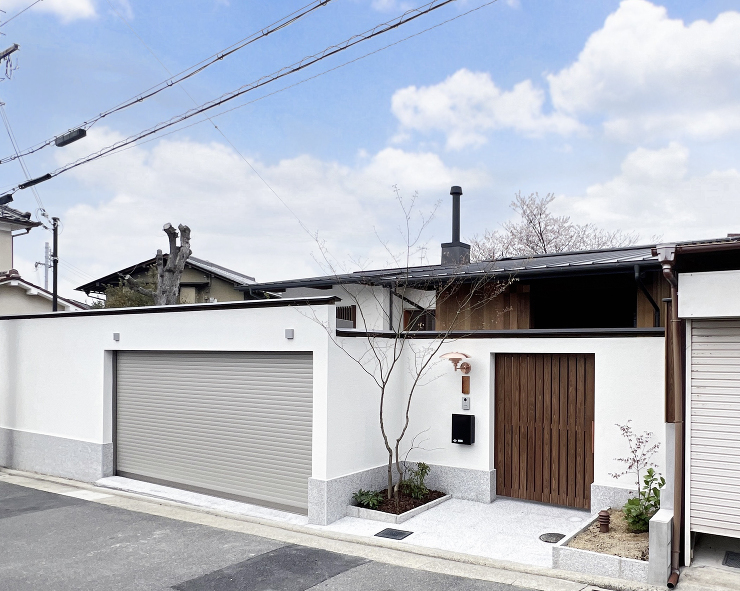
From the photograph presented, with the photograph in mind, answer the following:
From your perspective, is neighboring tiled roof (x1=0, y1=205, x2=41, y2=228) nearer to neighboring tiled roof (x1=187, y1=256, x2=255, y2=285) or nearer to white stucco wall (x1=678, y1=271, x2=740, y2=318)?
neighboring tiled roof (x1=187, y1=256, x2=255, y2=285)

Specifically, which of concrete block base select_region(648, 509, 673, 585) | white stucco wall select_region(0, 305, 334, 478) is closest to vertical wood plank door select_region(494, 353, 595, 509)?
concrete block base select_region(648, 509, 673, 585)

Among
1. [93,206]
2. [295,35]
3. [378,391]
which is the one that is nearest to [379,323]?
[378,391]

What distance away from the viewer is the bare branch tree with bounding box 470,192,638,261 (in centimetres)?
2836

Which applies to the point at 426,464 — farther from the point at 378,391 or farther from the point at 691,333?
the point at 691,333

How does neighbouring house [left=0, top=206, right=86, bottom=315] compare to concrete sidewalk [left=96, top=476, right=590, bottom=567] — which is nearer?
concrete sidewalk [left=96, top=476, right=590, bottom=567]

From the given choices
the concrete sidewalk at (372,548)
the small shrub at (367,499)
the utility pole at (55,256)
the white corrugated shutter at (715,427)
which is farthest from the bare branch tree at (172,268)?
the white corrugated shutter at (715,427)

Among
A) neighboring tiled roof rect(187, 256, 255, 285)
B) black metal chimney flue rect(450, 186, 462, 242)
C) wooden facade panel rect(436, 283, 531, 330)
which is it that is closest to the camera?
wooden facade panel rect(436, 283, 531, 330)

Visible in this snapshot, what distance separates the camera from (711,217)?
2200 centimetres

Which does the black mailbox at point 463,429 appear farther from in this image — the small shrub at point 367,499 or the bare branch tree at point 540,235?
the bare branch tree at point 540,235

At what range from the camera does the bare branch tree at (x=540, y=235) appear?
93.0ft

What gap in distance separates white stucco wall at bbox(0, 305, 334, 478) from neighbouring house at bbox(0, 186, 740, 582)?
33mm

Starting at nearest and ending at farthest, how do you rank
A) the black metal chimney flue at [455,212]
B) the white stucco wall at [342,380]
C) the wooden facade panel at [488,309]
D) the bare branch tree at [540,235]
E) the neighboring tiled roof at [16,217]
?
the white stucco wall at [342,380] → the wooden facade panel at [488,309] → the black metal chimney flue at [455,212] → the neighboring tiled roof at [16,217] → the bare branch tree at [540,235]

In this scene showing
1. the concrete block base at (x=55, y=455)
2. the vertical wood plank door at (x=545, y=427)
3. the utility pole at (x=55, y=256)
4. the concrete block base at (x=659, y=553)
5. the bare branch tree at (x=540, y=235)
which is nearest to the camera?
the concrete block base at (x=659, y=553)

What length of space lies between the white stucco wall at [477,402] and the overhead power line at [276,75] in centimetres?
384
